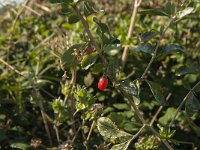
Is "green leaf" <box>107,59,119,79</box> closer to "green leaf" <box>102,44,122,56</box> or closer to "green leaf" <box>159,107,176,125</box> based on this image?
"green leaf" <box>102,44,122,56</box>

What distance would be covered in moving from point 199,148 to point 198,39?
2.69 feet

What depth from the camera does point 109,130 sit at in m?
1.35

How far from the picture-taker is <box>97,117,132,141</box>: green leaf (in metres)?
1.35

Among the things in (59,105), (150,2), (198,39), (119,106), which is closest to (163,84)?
(119,106)

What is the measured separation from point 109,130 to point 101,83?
5.8 inches

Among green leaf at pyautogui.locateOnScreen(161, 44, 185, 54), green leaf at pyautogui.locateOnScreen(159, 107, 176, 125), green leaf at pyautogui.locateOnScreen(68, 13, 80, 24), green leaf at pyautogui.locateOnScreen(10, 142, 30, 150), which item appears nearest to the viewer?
green leaf at pyautogui.locateOnScreen(68, 13, 80, 24)

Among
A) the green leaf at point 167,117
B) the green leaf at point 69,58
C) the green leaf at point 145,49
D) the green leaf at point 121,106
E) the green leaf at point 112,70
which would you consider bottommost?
the green leaf at point 167,117

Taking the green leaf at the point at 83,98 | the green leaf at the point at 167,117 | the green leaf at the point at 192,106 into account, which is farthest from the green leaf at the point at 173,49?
the green leaf at the point at 167,117

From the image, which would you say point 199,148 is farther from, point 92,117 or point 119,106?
point 92,117

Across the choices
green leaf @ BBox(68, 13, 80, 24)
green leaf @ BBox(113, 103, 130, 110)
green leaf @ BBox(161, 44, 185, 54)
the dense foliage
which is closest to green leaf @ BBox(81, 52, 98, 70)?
the dense foliage

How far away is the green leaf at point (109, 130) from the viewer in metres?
1.35

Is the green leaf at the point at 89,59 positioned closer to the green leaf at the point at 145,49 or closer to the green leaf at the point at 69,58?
the green leaf at the point at 69,58

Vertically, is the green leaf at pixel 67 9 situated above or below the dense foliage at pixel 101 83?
above

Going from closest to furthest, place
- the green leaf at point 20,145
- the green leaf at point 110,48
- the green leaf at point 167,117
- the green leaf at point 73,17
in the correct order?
the green leaf at point 110,48 < the green leaf at point 73,17 < the green leaf at point 20,145 < the green leaf at point 167,117
